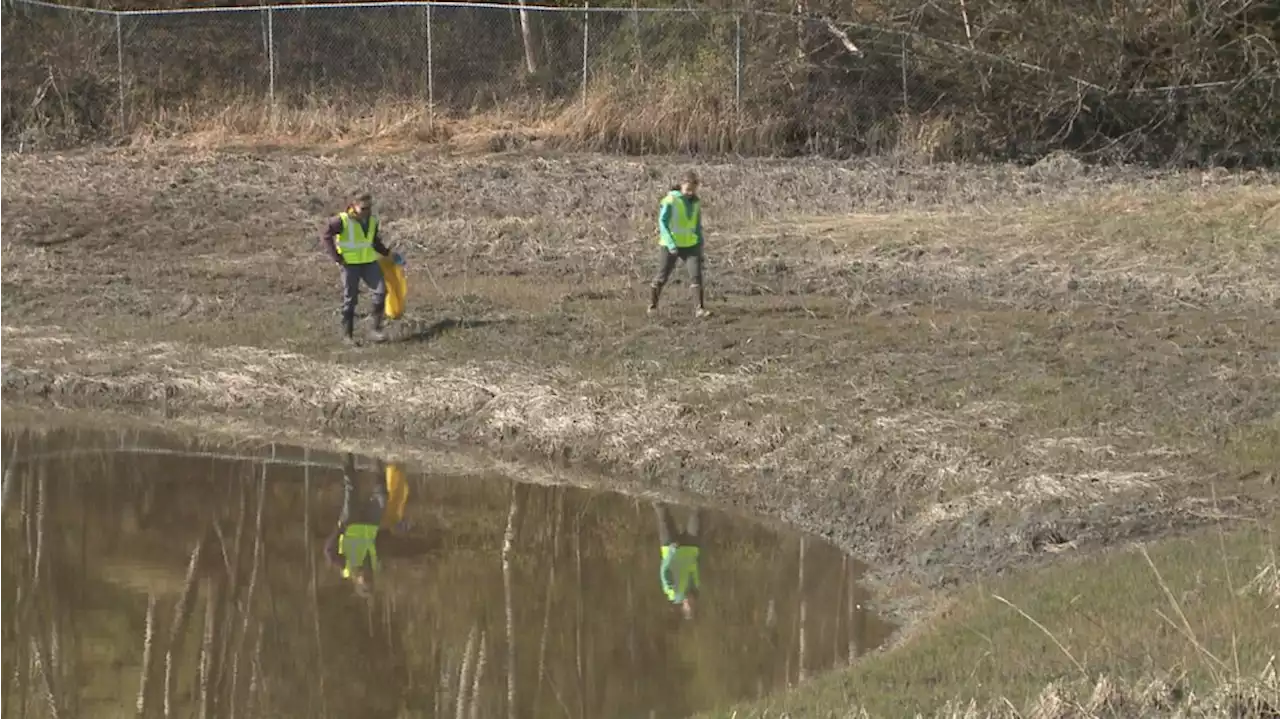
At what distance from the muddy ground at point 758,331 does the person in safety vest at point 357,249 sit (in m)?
0.59

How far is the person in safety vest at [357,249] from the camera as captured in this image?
18141 mm

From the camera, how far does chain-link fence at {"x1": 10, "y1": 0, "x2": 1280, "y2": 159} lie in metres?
30.5

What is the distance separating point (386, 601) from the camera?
11.9 m

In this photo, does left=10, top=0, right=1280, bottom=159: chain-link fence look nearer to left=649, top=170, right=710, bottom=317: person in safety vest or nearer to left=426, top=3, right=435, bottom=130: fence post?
left=426, top=3, right=435, bottom=130: fence post

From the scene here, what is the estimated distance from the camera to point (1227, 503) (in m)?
12.6

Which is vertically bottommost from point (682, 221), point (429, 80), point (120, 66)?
point (682, 221)

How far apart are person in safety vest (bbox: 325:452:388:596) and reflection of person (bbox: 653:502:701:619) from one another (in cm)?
199

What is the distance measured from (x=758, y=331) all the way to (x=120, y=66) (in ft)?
60.4

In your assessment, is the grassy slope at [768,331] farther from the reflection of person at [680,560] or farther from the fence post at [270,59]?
the fence post at [270,59]

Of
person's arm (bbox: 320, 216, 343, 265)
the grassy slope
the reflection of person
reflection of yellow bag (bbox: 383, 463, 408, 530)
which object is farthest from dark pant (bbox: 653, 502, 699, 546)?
person's arm (bbox: 320, 216, 343, 265)

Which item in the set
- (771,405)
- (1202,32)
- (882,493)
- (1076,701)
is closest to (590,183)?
(1202,32)

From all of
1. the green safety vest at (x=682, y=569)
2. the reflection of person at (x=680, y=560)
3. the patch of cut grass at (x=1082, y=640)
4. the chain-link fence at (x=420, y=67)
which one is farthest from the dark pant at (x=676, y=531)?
the chain-link fence at (x=420, y=67)

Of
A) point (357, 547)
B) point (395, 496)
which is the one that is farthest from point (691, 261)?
point (357, 547)

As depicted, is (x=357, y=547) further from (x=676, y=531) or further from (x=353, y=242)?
(x=353, y=242)
